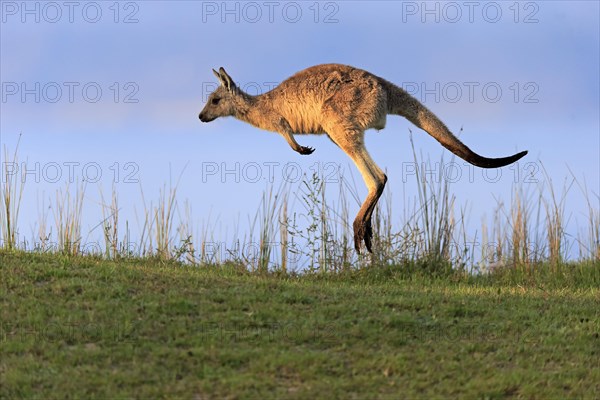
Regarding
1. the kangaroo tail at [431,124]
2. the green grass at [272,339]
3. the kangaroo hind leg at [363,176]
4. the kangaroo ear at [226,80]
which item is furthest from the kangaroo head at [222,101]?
the green grass at [272,339]

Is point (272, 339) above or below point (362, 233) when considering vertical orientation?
below

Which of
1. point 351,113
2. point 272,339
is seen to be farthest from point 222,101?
point 272,339

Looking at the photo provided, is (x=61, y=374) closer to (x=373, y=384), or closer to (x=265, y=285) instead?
(x=373, y=384)

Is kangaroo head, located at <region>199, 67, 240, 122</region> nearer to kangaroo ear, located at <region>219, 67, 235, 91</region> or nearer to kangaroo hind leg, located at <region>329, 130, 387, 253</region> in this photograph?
kangaroo ear, located at <region>219, 67, 235, 91</region>

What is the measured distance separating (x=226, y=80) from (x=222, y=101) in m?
0.37

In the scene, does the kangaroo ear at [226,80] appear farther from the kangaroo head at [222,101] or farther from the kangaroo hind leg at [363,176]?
the kangaroo hind leg at [363,176]

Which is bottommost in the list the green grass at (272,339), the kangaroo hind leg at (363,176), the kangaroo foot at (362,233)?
the green grass at (272,339)

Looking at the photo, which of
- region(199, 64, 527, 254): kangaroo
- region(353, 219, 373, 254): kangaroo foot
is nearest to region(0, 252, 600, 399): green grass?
region(353, 219, 373, 254): kangaroo foot

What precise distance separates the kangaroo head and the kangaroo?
119mm

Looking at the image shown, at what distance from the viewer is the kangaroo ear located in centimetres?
1262

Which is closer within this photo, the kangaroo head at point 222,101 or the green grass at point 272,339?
the green grass at point 272,339

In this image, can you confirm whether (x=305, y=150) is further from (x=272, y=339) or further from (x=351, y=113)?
(x=272, y=339)

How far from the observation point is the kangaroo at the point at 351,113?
451 inches

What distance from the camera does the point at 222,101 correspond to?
12.9 m
